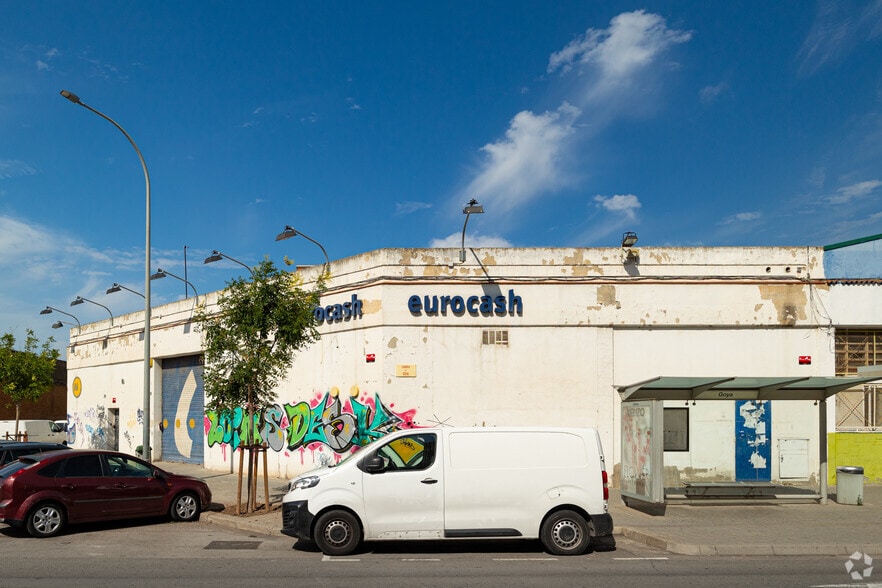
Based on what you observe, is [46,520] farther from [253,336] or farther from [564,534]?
[564,534]

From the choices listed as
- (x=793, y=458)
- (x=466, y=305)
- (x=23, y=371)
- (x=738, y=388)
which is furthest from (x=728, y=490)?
(x=23, y=371)

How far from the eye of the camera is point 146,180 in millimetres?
18453

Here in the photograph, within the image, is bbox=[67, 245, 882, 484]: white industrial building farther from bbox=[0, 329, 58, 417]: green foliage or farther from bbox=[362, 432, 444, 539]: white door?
bbox=[0, 329, 58, 417]: green foliage

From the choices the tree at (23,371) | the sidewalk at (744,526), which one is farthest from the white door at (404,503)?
the tree at (23,371)

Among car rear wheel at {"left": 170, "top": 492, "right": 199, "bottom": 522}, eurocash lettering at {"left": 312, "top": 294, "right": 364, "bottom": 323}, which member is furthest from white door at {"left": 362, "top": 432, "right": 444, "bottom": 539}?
eurocash lettering at {"left": 312, "top": 294, "right": 364, "bottom": 323}

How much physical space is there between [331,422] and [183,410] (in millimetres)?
9590

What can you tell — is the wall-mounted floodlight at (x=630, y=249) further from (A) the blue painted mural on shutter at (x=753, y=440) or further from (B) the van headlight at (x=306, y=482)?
(B) the van headlight at (x=306, y=482)

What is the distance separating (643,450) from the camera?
14.1 m

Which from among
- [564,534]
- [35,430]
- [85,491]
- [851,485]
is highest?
[85,491]

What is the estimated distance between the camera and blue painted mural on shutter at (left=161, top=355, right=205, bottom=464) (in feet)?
83.4

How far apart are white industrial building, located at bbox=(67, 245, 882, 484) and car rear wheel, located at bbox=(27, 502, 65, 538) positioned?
7.60 m

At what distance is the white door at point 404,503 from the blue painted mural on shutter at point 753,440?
10476mm

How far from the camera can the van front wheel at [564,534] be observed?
35.0ft

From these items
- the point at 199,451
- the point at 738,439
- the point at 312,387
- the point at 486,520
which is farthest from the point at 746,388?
the point at 199,451
